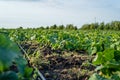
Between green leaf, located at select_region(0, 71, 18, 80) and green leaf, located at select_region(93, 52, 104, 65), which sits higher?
green leaf, located at select_region(0, 71, 18, 80)

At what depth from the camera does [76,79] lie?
666 centimetres

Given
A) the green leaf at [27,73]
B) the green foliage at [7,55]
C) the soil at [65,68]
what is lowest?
the soil at [65,68]

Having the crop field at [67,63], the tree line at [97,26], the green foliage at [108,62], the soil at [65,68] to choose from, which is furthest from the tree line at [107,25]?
the green foliage at [108,62]

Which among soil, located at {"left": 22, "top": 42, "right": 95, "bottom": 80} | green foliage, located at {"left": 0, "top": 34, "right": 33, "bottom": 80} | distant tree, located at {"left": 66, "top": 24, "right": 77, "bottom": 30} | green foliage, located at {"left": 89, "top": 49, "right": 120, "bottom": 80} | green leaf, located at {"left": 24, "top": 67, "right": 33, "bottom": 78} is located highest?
green foliage, located at {"left": 0, "top": 34, "right": 33, "bottom": 80}

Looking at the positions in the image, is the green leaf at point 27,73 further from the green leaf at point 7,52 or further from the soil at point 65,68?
the soil at point 65,68

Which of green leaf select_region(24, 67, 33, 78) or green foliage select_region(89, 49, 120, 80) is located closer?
green leaf select_region(24, 67, 33, 78)

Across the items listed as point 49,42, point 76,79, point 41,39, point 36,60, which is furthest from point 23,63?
point 41,39

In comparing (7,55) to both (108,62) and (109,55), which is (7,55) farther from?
(109,55)

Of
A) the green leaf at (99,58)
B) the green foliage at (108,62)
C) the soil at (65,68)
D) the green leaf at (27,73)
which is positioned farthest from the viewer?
the soil at (65,68)

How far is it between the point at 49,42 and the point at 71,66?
19.7ft

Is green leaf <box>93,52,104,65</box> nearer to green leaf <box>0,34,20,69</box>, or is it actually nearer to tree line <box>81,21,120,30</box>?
green leaf <box>0,34,20,69</box>

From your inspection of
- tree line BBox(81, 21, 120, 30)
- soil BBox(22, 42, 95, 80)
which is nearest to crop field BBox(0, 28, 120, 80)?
soil BBox(22, 42, 95, 80)

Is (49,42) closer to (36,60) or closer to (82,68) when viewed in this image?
(36,60)

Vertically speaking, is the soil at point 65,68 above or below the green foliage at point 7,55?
below
